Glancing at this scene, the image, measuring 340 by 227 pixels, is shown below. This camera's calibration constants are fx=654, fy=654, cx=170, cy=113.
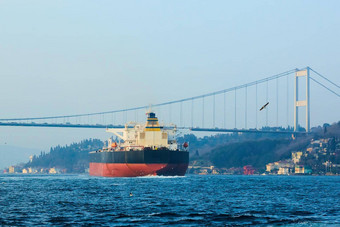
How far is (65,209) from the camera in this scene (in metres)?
42.5

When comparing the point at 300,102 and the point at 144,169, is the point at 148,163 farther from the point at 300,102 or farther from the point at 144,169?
the point at 300,102

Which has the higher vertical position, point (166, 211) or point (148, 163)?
point (148, 163)

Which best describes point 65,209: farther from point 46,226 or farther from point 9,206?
point 46,226

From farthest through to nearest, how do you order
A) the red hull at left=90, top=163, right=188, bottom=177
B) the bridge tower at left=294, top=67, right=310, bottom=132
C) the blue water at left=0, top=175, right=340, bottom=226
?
the bridge tower at left=294, top=67, right=310, bottom=132 < the red hull at left=90, top=163, right=188, bottom=177 < the blue water at left=0, top=175, right=340, bottom=226

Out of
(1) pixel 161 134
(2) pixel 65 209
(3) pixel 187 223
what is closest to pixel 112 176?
(1) pixel 161 134

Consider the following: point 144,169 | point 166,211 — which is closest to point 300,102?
point 144,169

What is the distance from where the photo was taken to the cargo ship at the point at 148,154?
9719 cm

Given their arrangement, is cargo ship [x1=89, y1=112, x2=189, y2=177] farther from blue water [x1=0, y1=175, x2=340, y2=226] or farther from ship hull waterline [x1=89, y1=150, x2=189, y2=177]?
blue water [x1=0, y1=175, x2=340, y2=226]

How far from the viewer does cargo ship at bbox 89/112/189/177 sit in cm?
9719

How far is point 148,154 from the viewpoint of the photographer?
3816 inches

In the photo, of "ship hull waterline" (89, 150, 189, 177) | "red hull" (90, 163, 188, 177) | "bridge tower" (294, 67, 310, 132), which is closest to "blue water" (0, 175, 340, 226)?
"ship hull waterline" (89, 150, 189, 177)

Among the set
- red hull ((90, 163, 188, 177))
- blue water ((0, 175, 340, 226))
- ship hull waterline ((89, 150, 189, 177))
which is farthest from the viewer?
red hull ((90, 163, 188, 177))

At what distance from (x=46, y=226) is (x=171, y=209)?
11.4m

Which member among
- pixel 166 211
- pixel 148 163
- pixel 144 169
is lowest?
pixel 166 211
